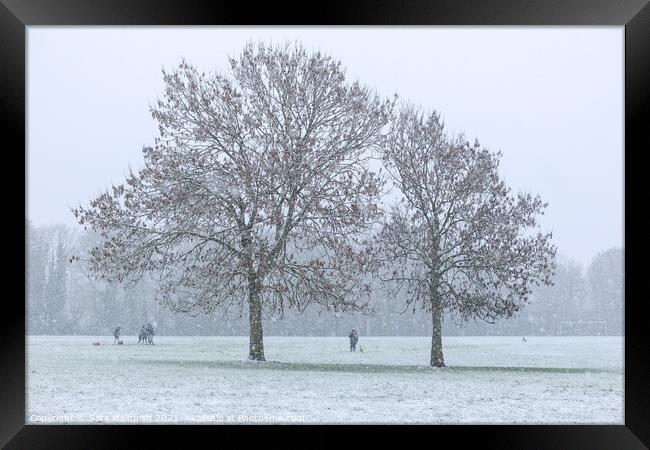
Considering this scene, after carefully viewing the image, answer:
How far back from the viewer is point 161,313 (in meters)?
39.3

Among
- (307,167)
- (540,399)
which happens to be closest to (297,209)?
(307,167)

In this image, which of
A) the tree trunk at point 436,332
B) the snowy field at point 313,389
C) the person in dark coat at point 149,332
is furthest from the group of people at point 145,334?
the tree trunk at point 436,332

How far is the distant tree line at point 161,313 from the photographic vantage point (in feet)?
127

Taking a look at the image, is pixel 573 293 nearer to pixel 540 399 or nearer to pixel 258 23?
pixel 540 399

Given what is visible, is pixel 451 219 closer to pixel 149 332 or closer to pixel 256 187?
pixel 256 187

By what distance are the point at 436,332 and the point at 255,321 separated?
14.9 ft

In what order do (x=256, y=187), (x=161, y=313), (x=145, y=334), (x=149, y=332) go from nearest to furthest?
(x=256, y=187) < (x=149, y=332) < (x=145, y=334) < (x=161, y=313)

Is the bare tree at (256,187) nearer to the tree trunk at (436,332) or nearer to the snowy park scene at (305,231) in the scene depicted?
the snowy park scene at (305,231)

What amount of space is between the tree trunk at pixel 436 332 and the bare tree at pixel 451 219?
35 mm

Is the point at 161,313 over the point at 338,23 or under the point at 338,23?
under

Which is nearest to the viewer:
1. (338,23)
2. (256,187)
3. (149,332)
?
(338,23)

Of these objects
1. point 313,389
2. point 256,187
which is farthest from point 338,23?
point 256,187

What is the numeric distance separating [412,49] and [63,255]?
837 inches

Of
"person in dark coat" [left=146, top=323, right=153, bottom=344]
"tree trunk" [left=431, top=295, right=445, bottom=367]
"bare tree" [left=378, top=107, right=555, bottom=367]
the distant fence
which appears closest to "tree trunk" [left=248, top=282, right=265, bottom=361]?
"bare tree" [left=378, top=107, right=555, bottom=367]
